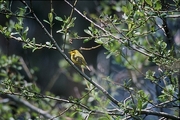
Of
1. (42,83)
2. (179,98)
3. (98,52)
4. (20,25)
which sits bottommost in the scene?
(42,83)

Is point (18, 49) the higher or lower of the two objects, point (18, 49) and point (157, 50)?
the lower

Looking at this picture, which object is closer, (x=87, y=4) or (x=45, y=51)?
(x=87, y=4)

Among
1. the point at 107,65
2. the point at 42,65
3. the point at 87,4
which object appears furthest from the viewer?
the point at 42,65

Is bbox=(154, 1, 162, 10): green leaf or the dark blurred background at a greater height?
bbox=(154, 1, 162, 10): green leaf

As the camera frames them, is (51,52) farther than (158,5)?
Yes

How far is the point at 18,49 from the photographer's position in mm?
4645

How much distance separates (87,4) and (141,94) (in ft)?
11.6

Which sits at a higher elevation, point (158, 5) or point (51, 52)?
point (158, 5)

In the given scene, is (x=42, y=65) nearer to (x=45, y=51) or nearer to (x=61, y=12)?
(x=45, y=51)

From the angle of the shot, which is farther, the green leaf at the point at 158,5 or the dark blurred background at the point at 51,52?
the dark blurred background at the point at 51,52

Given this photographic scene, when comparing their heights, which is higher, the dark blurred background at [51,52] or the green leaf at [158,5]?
the green leaf at [158,5]

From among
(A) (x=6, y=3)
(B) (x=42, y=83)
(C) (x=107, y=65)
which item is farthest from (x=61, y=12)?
(A) (x=6, y=3)

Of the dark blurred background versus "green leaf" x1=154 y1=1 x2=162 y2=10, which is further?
the dark blurred background

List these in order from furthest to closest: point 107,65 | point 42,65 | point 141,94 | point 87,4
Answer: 1. point 42,65
2. point 87,4
3. point 107,65
4. point 141,94
